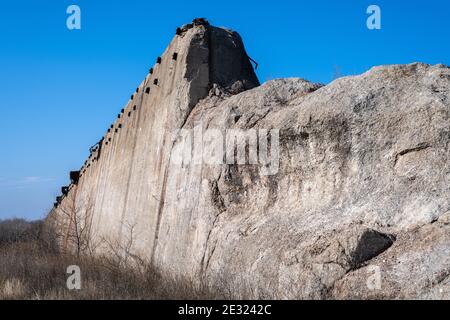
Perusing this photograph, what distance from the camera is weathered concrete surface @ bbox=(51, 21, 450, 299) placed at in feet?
14.3

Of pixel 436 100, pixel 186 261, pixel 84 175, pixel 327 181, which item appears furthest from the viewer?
pixel 84 175

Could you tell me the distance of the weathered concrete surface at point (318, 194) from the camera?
14.3 ft

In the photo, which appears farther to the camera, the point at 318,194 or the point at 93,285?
the point at 93,285

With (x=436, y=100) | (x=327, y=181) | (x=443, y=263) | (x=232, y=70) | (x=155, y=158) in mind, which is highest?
(x=232, y=70)

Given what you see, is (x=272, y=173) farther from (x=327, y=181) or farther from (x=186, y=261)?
(x=186, y=261)

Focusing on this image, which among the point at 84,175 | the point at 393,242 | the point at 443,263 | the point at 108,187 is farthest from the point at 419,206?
the point at 84,175

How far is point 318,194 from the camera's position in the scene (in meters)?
5.36

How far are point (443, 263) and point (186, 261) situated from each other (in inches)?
137

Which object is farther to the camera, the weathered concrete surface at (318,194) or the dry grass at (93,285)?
the dry grass at (93,285)

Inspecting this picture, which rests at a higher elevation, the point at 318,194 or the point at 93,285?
the point at 318,194

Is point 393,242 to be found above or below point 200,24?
below

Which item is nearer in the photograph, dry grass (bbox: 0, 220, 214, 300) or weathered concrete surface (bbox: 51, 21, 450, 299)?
weathered concrete surface (bbox: 51, 21, 450, 299)

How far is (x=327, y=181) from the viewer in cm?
533
